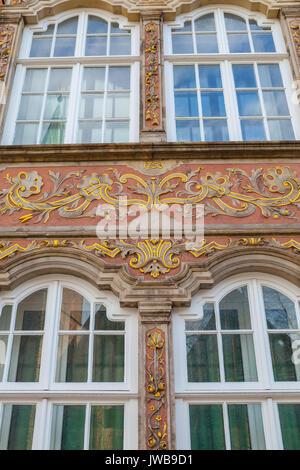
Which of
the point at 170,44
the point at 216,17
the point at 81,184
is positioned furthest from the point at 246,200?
the point at 216,17

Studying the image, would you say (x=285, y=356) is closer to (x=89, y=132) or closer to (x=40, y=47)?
(x=89, y=132)

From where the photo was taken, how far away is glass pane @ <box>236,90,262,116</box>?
6.43 metres

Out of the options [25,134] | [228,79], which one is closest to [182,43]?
[228,79]

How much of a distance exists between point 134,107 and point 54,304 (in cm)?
279

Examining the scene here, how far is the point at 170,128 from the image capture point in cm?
629

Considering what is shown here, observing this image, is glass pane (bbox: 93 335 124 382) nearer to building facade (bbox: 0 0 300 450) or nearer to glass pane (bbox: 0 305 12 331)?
building facade (bbox: 0 0 300 450)

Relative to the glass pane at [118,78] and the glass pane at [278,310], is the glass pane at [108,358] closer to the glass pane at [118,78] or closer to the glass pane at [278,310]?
the glass pane at [278,310]

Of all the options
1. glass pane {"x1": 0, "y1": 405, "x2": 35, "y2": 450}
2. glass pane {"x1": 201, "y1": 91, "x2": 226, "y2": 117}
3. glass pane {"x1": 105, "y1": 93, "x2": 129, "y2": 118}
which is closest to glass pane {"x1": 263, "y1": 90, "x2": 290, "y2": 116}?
glass pane {"x1": 201, "y1": 91, "x2": 226, "y2": 117}

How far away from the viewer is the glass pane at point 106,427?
13.8 ft

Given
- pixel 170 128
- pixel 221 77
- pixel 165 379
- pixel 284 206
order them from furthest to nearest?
1. pixel 221 77
2. pixel 170 128
3. pixel 284 206
4. pixel 165 379

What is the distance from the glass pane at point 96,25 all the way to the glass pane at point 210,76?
1607 millimetres

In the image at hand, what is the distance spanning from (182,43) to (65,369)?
15.5ft

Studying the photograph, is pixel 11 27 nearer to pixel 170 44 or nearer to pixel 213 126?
pixel 170 44

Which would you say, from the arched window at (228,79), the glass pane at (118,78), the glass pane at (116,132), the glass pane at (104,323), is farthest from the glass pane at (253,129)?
the glass pane at (104,323)
